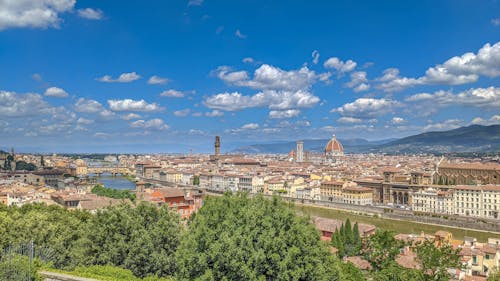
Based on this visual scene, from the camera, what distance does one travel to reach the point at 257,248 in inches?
334

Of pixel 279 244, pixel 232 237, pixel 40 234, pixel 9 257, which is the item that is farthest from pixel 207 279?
pixel 40 234

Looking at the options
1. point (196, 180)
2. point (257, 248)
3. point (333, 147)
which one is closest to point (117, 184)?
point (196, 180)

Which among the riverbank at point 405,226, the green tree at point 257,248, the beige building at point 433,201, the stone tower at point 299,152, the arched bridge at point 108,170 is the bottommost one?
the riverbank at point 405,226

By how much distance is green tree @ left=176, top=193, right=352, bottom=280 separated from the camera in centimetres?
830

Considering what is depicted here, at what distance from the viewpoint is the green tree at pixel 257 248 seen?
830 cm

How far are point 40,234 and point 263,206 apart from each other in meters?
9.50

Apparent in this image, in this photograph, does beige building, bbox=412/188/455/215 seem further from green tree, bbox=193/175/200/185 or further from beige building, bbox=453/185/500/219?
green tree, bbox=193/175/200/185

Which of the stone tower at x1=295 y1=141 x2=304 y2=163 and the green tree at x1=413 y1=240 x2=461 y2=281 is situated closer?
the green tree at x1=413 y1=240 x2=461 y2=281

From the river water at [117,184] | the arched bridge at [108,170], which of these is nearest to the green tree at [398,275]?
the river water at [117,184]

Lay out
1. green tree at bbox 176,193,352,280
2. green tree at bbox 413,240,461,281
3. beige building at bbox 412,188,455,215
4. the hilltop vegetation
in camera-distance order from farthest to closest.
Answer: beige building at bbox 412,188,455,215 < green tree at bbox 413,240,461,281 < the hilltop vegetation < green tree at bbox 176,193,352,280

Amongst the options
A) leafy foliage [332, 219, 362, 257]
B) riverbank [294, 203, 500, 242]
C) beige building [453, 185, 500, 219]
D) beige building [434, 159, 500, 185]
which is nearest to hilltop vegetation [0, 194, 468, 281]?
leafy foliage [332, 219, 362, 257]

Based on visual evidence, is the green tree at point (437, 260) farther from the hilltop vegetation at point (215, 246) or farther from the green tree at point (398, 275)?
the green tree at point (398, 275)

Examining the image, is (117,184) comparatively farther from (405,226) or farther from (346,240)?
(346,240)

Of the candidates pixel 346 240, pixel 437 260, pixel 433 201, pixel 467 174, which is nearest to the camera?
pixel 437 260
